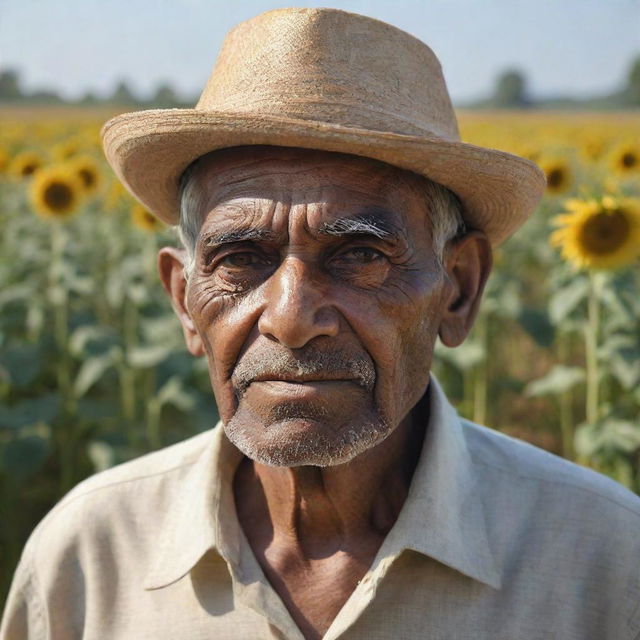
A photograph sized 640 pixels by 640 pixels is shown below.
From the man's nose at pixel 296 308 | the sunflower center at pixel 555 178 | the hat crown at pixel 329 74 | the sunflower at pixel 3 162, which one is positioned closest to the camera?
the man's nose at pixel 296 308

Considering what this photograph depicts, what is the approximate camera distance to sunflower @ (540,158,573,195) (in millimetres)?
7215

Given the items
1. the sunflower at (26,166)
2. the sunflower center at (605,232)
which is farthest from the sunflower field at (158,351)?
the sunflower at (26,166)

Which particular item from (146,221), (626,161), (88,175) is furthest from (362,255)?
(626,161)

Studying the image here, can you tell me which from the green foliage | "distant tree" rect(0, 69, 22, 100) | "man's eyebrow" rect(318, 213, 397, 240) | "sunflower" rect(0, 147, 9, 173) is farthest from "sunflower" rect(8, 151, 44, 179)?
"distant tree" rect(0, 69, 22, 100)

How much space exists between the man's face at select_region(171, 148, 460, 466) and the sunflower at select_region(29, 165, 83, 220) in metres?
5.23

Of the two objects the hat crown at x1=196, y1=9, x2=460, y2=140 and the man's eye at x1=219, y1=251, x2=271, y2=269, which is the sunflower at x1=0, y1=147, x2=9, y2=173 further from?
the man's eye at x1=219, y1=251, x2=271, y2=269

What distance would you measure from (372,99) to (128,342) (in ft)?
15.3

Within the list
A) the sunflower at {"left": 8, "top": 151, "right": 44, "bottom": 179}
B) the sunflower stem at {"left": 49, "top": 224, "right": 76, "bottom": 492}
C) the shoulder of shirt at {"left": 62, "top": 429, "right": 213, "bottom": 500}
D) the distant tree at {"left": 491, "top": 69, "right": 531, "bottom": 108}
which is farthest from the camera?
the distant tree at {"left": 491, "top": 69, "right": 531, "bottom": 108}

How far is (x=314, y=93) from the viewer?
207 cm

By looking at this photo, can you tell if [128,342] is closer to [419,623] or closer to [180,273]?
[180,273]

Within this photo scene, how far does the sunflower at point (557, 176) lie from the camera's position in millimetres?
7215

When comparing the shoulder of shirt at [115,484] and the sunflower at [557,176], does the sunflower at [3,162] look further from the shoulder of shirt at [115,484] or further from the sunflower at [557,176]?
the shoulder of shirt at [115,484]

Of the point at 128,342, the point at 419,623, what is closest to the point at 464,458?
the point at 419,623

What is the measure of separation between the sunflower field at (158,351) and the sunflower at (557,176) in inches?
0.5
